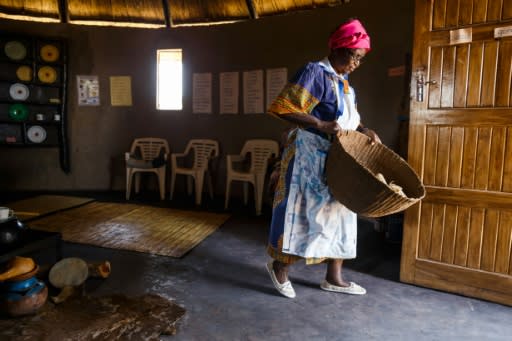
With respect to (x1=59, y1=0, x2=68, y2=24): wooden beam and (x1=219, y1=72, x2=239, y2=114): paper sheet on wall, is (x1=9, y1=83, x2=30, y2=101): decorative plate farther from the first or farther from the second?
(x1=219, y1=72, x2=239, y2=114): paper sheet on wall

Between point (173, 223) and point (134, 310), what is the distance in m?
1.96

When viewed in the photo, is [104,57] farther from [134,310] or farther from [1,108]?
[134,310]

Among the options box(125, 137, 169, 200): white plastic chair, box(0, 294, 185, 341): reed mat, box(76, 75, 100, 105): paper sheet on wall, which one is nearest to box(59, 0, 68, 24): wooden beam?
box(76, 75, 100, 105): paper sheet on wall

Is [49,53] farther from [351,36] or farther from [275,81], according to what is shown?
[351,36]

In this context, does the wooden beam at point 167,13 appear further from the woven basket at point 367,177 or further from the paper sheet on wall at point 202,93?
the woven basket at point 367,177

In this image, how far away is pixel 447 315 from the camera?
205 cm

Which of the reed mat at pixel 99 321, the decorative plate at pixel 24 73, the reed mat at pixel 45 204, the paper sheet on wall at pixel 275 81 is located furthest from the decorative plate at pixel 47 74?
the reed mat at pixel 99 321

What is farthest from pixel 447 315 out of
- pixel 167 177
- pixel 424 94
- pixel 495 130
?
pixel 167 177

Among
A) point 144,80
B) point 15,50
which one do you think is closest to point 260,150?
point 144,80

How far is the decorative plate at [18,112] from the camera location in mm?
5238

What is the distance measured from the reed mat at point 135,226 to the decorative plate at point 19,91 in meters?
1.94

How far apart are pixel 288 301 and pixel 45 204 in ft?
11.7

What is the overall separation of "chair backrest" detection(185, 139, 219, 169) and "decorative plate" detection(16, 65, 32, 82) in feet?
7.73

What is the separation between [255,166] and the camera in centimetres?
478
